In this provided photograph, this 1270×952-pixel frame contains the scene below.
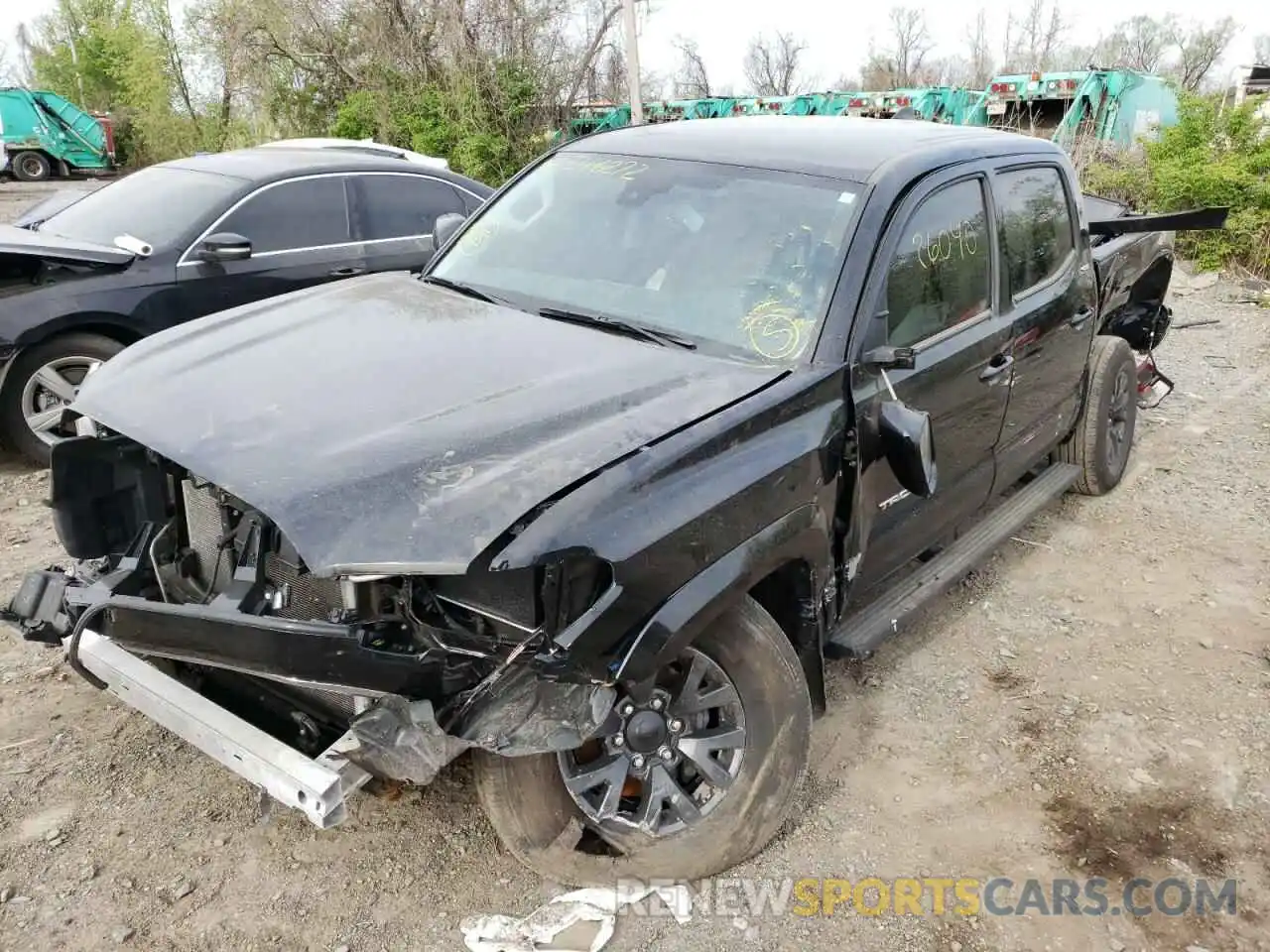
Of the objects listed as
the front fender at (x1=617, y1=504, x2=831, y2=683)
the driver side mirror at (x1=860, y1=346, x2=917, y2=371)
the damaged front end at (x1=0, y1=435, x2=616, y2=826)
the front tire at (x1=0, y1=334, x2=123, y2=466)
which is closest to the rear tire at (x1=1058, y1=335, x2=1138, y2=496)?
the driver side mirror at (x1=860, y1=346, x2=917, y2=371)

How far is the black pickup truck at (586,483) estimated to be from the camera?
2.20 metres

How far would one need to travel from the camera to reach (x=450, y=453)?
234cm

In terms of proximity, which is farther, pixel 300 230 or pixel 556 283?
pixel 300 230

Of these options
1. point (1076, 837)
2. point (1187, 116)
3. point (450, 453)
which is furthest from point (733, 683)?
point (1187, 116)

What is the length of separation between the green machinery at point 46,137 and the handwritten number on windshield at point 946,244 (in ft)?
87.1

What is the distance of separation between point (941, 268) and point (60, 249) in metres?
4.52

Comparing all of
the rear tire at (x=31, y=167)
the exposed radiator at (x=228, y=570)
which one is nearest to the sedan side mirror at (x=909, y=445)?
the exposed radiator at (x=228, y=570)

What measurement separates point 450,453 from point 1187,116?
13.0 m

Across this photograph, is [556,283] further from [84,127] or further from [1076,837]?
[84,127]

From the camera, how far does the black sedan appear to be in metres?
5.20

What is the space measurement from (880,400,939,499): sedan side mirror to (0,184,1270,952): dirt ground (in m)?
1.03

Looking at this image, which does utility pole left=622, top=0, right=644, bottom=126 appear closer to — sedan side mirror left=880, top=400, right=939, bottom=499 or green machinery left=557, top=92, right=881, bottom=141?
green machinery left=557, top=92, right=881, bottom=141

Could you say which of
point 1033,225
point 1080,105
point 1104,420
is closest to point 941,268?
point 1033,225

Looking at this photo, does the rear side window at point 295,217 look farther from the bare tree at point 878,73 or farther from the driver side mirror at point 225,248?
the bare tree at point 878,73
